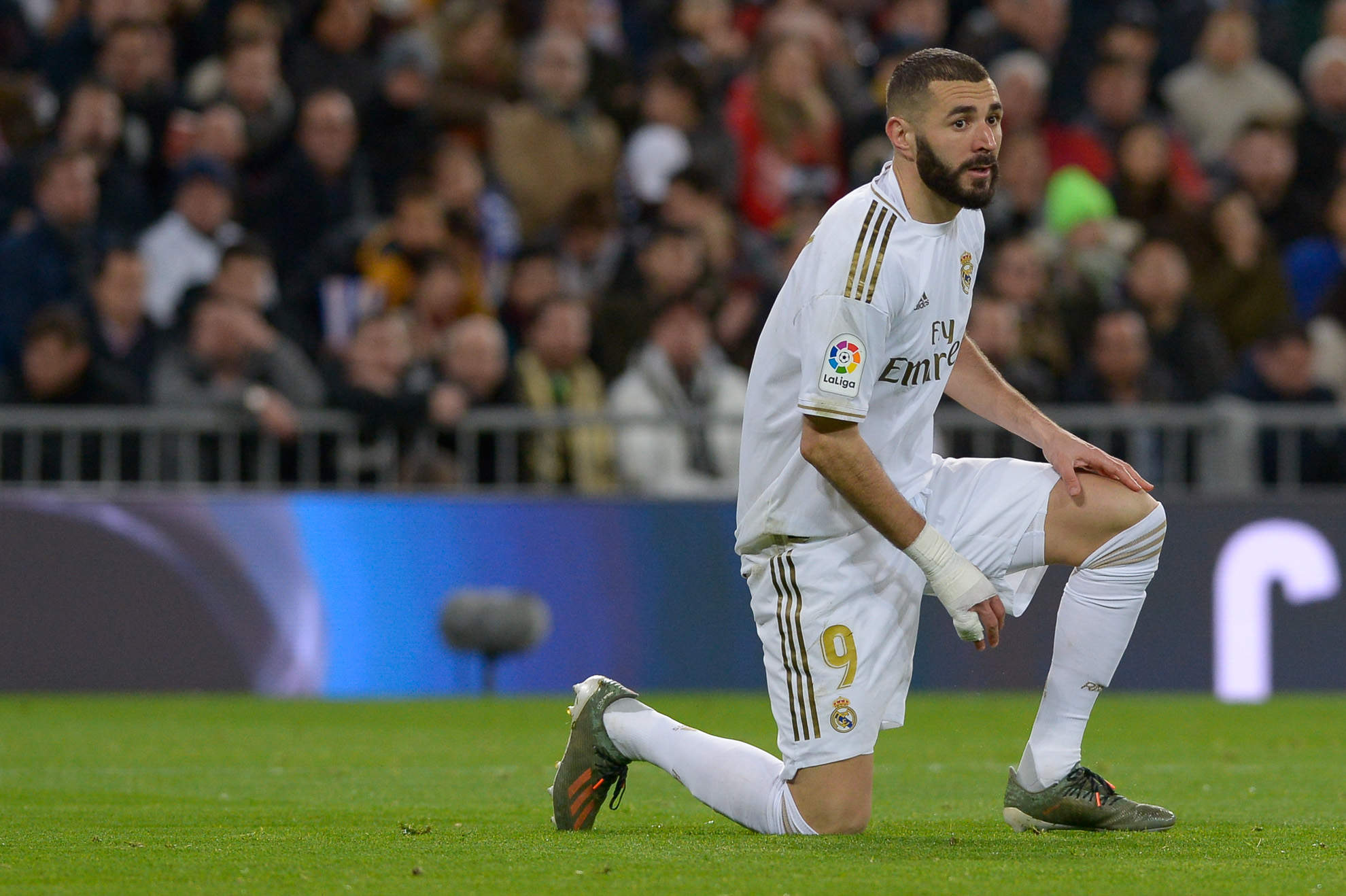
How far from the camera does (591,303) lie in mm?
12242

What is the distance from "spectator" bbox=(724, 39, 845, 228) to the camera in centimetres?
1338

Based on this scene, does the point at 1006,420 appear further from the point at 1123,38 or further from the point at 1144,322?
the point at 1123,38

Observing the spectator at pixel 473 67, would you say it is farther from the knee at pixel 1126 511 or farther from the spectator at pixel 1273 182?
the knee at pixel 1126 511

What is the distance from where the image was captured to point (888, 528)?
498 centimetres

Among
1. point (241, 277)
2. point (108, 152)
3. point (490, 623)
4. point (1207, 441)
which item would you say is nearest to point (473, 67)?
point (108, 152)

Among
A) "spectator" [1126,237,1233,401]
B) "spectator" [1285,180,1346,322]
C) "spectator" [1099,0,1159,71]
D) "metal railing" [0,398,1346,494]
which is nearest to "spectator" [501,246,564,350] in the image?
"metal railing" [0,398,1346,494]

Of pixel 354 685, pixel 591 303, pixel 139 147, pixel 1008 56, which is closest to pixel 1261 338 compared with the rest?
pixel 1008 56

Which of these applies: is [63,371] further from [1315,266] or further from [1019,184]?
[1315,266]

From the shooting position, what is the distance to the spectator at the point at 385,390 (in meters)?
10.9

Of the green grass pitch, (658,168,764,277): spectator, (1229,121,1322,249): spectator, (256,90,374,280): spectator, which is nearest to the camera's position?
the green grass pitch

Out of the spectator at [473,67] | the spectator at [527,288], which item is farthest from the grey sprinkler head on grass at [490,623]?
the spectator at [473,67]

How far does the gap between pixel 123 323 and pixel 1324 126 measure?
875cm

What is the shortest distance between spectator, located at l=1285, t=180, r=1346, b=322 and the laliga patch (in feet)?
29.9

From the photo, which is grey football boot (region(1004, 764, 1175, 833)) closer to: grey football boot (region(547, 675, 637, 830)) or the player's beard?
grey football boot (region(547, 675, 637, 830))
